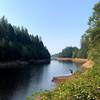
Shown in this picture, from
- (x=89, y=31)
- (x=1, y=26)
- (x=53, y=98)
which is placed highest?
(x=1, y=26)

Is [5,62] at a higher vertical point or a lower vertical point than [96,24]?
lower

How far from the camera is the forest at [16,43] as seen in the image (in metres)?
116

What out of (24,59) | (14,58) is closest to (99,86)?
(14,58)

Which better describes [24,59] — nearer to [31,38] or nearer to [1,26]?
[1,26]

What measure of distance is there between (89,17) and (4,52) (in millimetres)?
59251

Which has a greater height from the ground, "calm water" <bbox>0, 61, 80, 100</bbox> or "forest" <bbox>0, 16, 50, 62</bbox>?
"forest" <bbox>0, 16, 50, 62</bbox>

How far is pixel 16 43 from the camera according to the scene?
141125 millimetres

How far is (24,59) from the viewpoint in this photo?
14312 cm

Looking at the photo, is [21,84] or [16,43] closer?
[21,84]

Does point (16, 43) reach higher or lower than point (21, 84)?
higher

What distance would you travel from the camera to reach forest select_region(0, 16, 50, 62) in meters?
116

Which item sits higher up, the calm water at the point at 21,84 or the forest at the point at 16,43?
the forest at the point at 16,43

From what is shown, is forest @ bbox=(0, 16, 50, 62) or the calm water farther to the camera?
forest @ bbox=(0, 16, 50, 62)

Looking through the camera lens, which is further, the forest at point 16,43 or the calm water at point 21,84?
the forest at point 16,43
